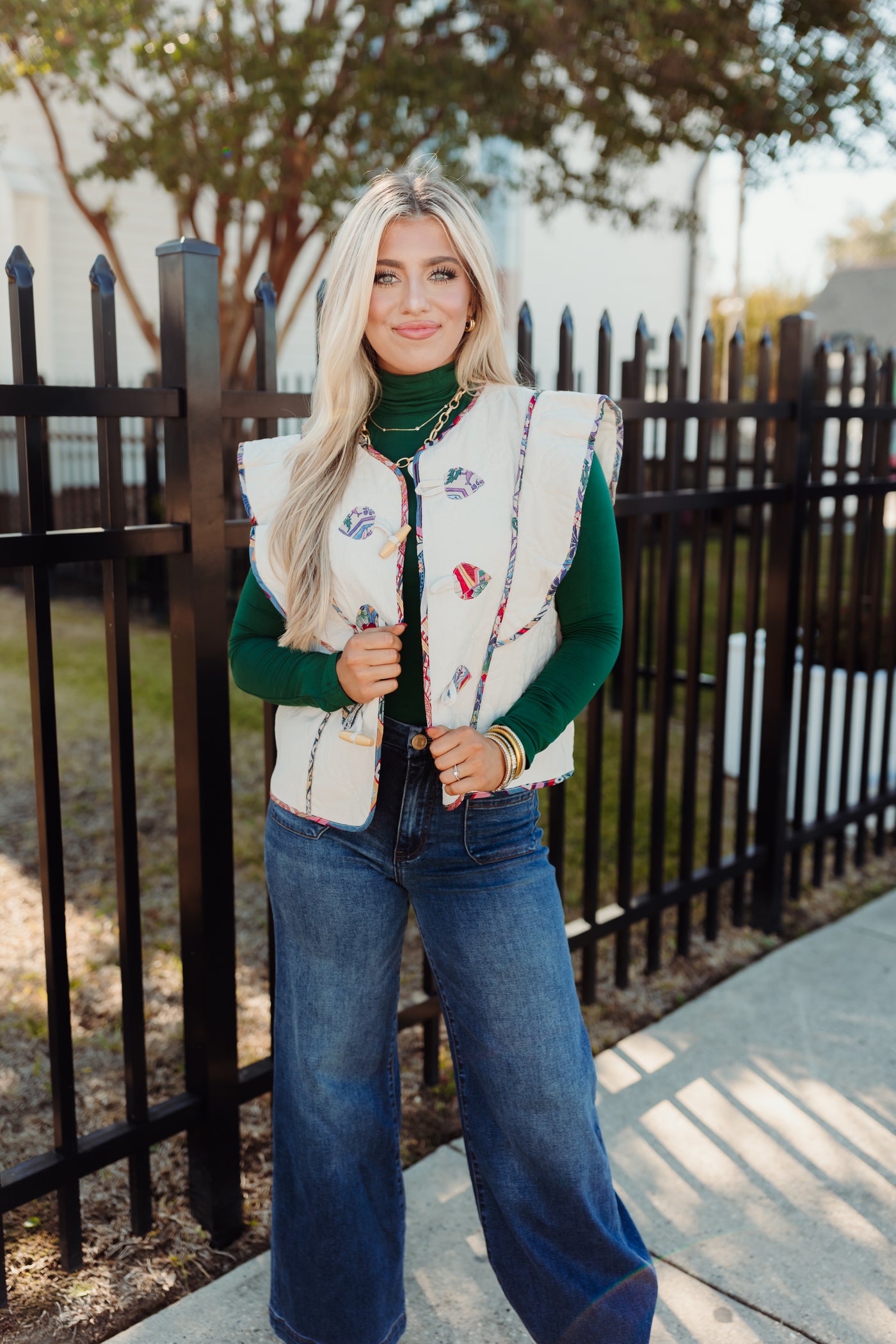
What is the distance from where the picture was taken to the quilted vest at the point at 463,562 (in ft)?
6.11

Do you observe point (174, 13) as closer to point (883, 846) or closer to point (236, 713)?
point (236, 713)

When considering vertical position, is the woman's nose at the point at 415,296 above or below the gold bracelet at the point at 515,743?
above

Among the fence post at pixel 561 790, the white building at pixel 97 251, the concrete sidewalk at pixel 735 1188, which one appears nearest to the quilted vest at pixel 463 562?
the fence post at pixel 561 790

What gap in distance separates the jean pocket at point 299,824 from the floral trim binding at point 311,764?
0.09 ft

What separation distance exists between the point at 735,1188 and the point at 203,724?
1.66 metres

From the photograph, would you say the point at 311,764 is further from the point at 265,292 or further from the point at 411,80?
the point at 411,80

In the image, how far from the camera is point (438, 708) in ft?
6.12

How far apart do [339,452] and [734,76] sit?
8642 mm

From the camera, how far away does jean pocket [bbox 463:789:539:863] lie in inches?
75.7

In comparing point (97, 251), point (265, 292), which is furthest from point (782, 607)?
point (97, 251)

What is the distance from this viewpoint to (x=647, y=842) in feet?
17.8

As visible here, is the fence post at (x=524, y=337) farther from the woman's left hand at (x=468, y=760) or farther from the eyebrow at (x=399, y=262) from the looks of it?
the woman's left hand at (x=468, y=760)

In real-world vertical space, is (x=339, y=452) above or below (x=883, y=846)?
above

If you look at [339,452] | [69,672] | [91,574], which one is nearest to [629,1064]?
[339,452]
